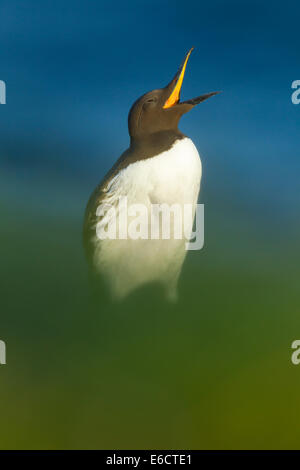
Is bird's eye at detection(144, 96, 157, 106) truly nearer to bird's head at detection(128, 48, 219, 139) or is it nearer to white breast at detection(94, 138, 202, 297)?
bird's head at detection(128, 48, 219, 139)

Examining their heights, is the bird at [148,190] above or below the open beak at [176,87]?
below

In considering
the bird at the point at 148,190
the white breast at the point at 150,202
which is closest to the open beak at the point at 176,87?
the bird at the point at 148,190

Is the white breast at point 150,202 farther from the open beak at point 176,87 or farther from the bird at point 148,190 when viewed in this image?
the open beak at point 176,87

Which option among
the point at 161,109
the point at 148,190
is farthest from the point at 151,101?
the point at 148,190

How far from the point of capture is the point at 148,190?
51.3 inches

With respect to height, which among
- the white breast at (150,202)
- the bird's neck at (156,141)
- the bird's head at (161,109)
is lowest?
→ the white breast at (150,202)

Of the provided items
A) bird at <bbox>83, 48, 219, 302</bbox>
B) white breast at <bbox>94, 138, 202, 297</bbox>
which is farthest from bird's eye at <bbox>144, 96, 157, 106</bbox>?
white breast at <bbox>94, 138, 202, 297</bbox>

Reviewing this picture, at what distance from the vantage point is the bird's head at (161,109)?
1.31 m

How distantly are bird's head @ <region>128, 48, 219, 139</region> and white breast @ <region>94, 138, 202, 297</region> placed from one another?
8cm

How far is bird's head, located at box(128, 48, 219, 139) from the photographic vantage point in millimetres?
1307
